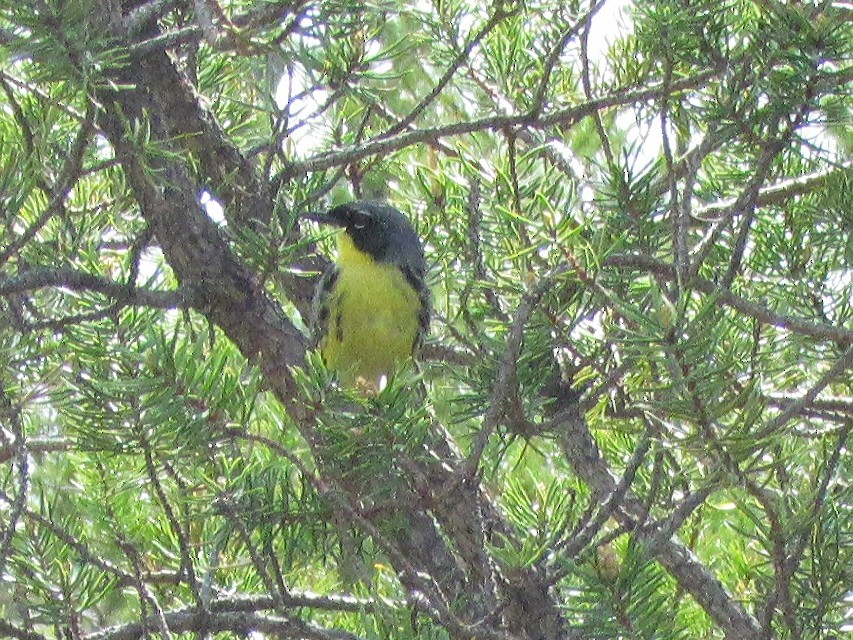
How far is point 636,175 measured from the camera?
183 cm

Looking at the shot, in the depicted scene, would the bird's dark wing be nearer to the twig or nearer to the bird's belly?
the bird's belly

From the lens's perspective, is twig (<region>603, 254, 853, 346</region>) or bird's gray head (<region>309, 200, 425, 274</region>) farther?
bird's gray head (<region>309, 200, 425, 274</region>)

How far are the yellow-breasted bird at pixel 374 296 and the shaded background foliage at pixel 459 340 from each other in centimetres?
14

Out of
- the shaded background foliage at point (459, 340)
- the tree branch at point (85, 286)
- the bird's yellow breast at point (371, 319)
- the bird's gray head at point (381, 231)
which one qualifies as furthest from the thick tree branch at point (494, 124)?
the bird's yellow breast at point (371, 319)

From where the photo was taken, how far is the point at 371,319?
2707 millimetres

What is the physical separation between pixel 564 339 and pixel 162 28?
1071mm

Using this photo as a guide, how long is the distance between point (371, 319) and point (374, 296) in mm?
57

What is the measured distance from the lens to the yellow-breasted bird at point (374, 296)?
265 centimetres

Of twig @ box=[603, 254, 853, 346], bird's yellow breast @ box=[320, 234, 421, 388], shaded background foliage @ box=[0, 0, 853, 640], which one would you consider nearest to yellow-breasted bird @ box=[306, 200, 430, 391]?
bird's yellow breast @ box=[320, 234, 421, 388]

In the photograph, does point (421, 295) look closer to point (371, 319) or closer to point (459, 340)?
point (371, 319)

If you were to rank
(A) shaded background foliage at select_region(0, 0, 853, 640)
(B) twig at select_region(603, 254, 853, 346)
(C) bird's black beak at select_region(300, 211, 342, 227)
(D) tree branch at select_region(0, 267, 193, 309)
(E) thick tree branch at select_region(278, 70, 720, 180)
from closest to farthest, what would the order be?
(A) shaded background foliage at select_region(0, 0, 853, 640) → (B) twig at select_region(603, 254, 853, 346) → (D) tree branch at select_region(0, 267, 193, 309) → (E) thick tree branch at select_region(278, 70, 720, 180) → (C) bird's black beak at select_region(300, 211, 342, 227)

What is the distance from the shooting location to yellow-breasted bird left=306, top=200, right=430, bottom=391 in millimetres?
2646

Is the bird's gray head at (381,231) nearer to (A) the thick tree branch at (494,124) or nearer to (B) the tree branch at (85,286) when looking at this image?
(A) the thick tree branch at (494,124)

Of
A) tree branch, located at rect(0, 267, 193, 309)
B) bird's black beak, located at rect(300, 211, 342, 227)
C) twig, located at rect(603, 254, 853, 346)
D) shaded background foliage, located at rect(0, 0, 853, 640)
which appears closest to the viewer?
shaded background foliage, located at rect(0, 0, 853, 640)
